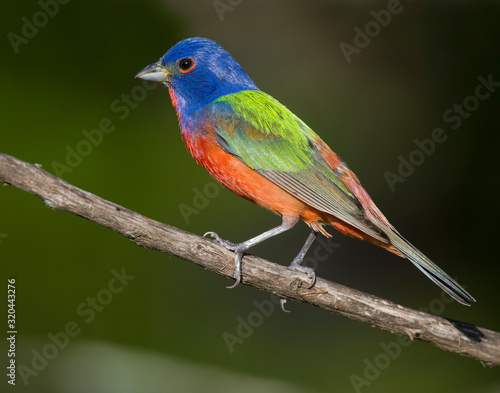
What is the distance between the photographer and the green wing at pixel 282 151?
4.11 metres

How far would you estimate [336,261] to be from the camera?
6461 mm

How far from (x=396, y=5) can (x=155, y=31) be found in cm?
326

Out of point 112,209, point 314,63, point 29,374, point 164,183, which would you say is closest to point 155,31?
point 164,183

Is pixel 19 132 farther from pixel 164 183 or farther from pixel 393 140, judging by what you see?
pixel 393 140

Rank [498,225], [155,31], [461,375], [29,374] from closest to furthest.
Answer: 1. [29,374]
2. [461,375]
3. [155,31]
4. [498,225]

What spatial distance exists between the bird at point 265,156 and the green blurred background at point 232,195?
0.84 meters
